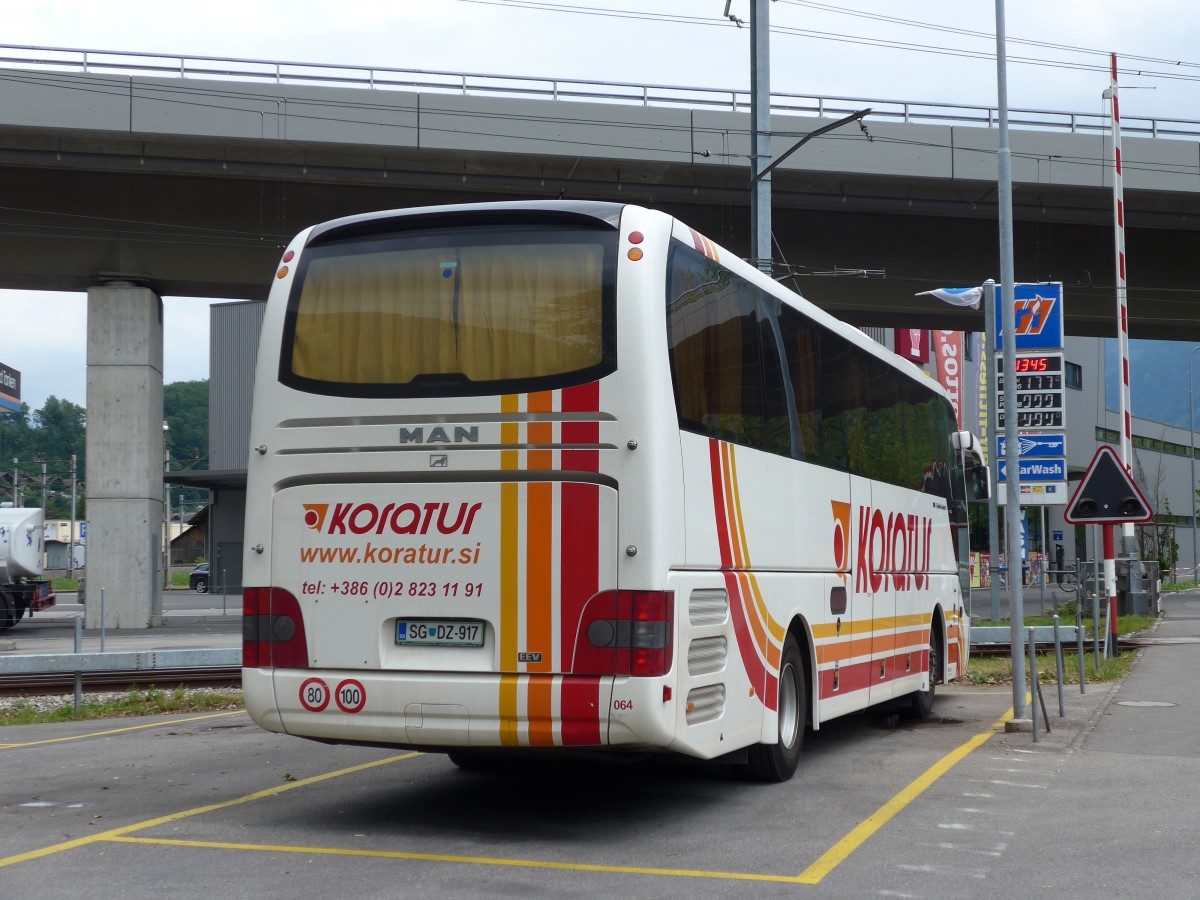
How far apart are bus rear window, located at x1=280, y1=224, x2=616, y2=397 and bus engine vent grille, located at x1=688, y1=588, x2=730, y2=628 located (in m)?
1.38

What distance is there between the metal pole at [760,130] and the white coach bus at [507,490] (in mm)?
9530

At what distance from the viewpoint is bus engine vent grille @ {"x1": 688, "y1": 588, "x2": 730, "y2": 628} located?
8.09m

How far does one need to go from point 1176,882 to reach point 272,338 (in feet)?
18.4

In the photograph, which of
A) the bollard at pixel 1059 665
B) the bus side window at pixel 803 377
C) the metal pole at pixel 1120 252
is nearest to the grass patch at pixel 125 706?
the bus side window at pixel 803 377

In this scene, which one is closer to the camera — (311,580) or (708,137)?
(311,580)

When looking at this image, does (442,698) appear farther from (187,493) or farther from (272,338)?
(187,493)

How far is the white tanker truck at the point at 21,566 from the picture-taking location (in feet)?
120

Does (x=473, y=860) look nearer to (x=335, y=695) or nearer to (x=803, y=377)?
(x=335, y=695)

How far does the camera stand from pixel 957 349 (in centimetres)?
5512

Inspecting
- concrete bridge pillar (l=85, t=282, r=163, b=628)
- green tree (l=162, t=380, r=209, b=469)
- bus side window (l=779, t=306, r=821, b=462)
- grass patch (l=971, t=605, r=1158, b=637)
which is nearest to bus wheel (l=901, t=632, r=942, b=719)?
bus side window (l=779, t=306, r=821, b=462)

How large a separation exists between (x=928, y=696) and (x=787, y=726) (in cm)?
493

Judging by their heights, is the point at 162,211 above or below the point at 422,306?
above

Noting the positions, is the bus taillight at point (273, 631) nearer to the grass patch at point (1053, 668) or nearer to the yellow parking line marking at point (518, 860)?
the yellow parking line marking at point (518, 860)

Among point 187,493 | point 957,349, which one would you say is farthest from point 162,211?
point 187,493
